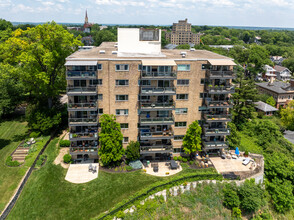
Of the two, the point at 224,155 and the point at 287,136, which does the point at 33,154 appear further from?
the point at 287,136

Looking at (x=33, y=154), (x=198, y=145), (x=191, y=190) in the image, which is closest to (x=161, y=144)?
(x=198, y=145)

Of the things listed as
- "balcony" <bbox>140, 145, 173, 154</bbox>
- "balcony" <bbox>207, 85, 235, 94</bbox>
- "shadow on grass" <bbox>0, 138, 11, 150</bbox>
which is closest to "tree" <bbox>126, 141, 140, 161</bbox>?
"balcony" <bbox>140, 145, 173, 154</bbox>

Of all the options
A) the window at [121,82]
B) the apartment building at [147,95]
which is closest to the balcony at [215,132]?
the apartment building at [147,95]

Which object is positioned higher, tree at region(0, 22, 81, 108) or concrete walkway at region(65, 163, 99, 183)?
tree at region(0, 22, 81, 108)

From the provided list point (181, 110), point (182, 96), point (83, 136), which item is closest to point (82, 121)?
point (83, 136)

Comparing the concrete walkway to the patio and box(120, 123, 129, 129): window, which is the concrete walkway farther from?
the patio

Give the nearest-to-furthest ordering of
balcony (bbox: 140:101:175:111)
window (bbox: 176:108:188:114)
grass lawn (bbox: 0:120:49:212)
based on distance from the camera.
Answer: grass lawn (bbox: 0:120:49:212) < balcony (bbox: 140:101:175:111) < window (bbox: 176:108:188:114)
